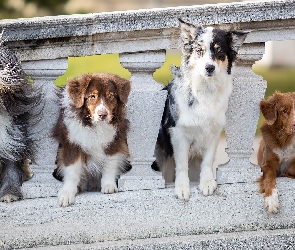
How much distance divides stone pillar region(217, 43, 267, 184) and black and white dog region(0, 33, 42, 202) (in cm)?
128

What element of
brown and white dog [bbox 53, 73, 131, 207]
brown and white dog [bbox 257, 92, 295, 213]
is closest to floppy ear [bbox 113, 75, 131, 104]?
brown and white dog [bbox 53, 73, 131, 207]

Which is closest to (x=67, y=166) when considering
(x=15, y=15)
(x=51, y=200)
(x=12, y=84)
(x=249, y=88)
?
(x=51, y=200)

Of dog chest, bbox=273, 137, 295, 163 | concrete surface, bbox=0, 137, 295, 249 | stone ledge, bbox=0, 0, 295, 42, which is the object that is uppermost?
stone ledge, bbox=0, 0, 295, 42

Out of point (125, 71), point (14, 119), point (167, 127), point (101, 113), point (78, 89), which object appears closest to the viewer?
point (101, 113)

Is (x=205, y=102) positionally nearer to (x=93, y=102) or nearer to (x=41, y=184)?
(x=93, y=102)

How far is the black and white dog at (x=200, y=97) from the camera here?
15.5ft

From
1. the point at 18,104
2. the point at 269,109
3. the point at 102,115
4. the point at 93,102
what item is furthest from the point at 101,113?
the point at 269,109

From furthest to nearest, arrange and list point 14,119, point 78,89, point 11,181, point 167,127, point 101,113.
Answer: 1. point 167,127
2. point 11,181
3. point 14,119
4. point 78,89
5. point 101,113

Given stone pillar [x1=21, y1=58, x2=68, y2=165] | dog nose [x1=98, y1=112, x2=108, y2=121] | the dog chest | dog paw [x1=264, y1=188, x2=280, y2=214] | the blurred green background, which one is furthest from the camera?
the blurred green background

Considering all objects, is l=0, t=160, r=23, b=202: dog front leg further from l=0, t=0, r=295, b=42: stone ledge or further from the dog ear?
the dog ear

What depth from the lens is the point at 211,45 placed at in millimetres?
4727

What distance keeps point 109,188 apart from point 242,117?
39.3 inches

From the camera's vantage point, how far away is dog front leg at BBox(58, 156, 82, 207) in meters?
4.80

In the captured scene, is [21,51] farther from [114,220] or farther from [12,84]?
[114,220]
